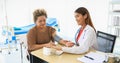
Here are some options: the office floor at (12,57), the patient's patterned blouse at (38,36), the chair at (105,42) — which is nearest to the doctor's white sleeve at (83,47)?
the chair at (105,42)

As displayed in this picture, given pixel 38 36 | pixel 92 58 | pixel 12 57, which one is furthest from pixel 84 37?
pixel 12 57

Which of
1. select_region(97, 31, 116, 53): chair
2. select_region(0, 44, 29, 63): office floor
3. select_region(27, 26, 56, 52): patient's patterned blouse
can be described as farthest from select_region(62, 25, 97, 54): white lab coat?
select_region(0, 44, 29, 63): office floor

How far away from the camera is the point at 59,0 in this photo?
4.01m

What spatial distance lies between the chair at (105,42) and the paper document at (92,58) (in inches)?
12.6

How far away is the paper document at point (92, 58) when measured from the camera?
5.23 ft

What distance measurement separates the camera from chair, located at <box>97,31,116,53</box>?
6.50ft

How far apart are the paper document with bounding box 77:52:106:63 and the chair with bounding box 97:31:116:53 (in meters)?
0.32

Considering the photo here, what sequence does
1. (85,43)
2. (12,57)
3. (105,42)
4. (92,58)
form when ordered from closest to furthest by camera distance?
(92,58) → (85,43) → (105,42) → (12,57)

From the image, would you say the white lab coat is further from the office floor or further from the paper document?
the office floor

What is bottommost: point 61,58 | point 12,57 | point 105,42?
point 12,57

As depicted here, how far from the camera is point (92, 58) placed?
1652 millimetres

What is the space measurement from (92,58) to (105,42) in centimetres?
53

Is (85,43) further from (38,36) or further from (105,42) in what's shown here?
(38,36)

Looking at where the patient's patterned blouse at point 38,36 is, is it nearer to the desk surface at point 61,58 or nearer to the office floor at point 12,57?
the desk surface at point 61,58
